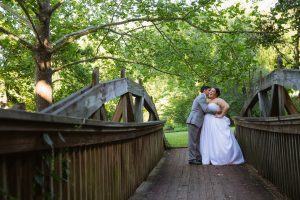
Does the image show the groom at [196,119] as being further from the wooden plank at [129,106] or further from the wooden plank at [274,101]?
the wooden plank at [129,106]

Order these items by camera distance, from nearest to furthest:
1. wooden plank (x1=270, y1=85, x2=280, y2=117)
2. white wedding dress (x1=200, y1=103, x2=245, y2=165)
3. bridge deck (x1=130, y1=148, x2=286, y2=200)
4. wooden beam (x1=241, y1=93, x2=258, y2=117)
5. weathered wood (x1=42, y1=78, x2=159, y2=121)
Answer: weathered wood (x1=42, y1=78, x2=159, y2=121), bridge deck (x1=130, y1=148, x2=286, y2=200), wooden plank (x1=270, y1=85, x2=280, y2=117), wooden beam (x1=241, y1=93, x2=258, y2=117), white wedding dress (x1=200, y1=103, x2=245, y2=165)

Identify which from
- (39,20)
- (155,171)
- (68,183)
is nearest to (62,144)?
(68,183)

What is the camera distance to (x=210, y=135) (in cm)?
1098

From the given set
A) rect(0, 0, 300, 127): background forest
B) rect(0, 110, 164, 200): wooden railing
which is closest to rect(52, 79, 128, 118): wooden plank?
rect(0, 110, 164, 200): wooden railing

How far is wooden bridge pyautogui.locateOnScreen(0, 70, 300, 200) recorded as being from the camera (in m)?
2.55

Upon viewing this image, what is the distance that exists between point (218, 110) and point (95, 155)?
7185 mm

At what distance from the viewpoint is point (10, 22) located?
46.1ft

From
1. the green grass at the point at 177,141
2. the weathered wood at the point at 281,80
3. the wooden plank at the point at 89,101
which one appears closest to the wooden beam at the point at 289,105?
the weathered wood at the point at 281,80

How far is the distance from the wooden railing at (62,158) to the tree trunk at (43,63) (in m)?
5.98

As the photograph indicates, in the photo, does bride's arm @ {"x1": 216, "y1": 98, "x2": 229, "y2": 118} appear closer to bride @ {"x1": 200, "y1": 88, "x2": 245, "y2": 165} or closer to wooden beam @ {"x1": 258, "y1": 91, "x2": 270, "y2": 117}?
bride @ {"x1": 200, "y1": 88, "x2": 245, "y2": 165}

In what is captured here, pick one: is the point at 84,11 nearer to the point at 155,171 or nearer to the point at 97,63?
the point at 97,63

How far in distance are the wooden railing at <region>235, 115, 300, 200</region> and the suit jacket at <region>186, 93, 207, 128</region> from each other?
6.06 feet

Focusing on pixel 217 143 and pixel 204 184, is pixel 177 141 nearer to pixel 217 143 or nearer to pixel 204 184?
pixel 217 143

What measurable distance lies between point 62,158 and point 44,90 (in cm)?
852
